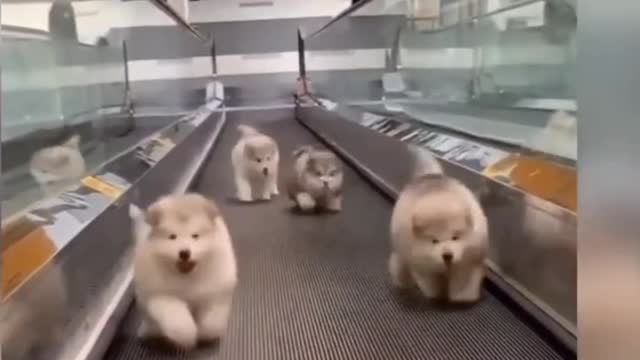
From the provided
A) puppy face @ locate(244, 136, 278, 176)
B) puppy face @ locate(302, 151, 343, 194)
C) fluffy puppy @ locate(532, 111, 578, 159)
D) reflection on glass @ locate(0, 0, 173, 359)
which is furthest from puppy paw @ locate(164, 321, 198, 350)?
puppy face @ locate(244, 136, 278, 176)

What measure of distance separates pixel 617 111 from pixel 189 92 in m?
10.7

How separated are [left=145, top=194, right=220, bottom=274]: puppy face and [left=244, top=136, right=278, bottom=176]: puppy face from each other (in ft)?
8.76

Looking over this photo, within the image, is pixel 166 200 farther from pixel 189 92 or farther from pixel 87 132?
pixel 189 92

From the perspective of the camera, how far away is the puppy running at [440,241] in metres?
2.66

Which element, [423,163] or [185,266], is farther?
[423,163]

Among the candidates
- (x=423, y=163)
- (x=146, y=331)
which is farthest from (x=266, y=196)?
(x=146, y=331)

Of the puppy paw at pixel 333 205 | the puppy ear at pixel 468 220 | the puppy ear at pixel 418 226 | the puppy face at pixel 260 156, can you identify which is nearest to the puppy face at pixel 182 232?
the puppy ear at pixel 418 226

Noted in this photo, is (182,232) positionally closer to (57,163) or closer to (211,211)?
(211,211)

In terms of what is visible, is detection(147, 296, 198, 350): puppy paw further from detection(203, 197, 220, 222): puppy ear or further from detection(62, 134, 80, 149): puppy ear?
detection(62, 134, 80, 149): puppy ear

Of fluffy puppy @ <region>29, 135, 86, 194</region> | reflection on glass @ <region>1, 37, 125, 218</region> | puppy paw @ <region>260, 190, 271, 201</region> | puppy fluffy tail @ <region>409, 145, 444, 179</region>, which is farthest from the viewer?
puppy paw @ <region>260, 190, 271, 201</region>

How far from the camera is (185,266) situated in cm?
226

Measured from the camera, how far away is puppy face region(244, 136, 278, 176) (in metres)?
5.06

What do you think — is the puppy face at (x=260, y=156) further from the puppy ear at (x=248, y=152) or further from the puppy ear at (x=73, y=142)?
the puppy ear at (x=73, y=142)

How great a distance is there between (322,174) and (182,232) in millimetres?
2346
